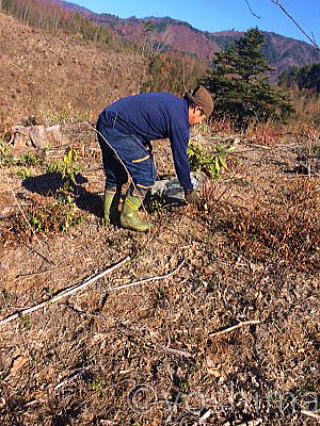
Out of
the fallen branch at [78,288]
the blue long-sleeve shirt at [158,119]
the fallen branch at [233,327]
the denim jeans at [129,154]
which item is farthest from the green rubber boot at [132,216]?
the fallen branch at [233,327]

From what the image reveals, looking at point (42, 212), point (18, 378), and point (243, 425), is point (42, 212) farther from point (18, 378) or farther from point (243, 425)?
point (243, 425)

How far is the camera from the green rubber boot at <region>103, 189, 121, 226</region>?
360 centimetres

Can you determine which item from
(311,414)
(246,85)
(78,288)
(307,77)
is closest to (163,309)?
(78,288)

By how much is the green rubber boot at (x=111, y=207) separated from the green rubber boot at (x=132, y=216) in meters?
0.24

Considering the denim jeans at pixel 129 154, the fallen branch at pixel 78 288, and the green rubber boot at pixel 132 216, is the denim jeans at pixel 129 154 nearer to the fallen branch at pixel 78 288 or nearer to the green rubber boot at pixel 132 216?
the green rubber boot at pixel 132 216

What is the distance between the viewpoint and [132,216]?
3449 mm

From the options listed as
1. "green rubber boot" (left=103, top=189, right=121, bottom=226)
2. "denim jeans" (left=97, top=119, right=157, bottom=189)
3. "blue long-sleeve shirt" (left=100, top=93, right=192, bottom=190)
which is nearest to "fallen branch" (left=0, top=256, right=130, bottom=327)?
"green rubber boot" (left=103, top=189, right=121, bottom=226)

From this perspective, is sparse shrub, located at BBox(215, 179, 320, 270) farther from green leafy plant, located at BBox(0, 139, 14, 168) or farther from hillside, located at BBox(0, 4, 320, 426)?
green leafy plant, located at BBox(0, 139, 14, 168)

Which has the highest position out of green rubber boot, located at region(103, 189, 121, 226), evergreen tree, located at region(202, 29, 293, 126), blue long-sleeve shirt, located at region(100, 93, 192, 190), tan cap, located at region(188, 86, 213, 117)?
evergreen tree, located at region(202, 29, 293, 126)

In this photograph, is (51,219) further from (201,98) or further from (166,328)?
(201,98)

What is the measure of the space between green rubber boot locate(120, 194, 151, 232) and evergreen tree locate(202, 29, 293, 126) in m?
13.8

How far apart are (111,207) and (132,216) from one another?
41cm

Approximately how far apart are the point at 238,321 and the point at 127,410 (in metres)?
1.03

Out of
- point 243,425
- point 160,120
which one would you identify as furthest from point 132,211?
point 243,425
